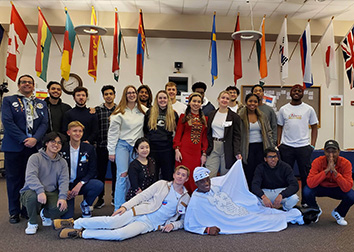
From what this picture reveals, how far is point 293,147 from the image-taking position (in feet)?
11.6

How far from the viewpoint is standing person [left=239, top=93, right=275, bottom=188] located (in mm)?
3320

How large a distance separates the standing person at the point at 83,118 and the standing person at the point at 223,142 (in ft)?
4.78

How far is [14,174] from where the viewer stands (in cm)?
305

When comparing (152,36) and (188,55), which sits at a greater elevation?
(152,36)

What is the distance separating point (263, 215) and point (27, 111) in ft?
9.00

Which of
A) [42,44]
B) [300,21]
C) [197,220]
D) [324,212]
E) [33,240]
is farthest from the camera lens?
[300,21]

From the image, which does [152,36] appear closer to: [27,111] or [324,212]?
[27,111]

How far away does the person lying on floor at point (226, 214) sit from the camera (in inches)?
105

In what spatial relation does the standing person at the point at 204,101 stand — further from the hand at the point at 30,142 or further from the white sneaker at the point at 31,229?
the white sneaker at the point at 31,229

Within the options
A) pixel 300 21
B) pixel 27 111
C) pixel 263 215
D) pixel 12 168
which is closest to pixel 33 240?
pixel 12 168

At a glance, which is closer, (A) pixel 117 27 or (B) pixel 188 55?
(A) pixel 117 27

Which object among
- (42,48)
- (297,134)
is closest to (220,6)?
(297,134)

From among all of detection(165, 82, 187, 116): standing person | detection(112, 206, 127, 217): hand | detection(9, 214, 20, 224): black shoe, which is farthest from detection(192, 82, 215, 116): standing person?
detection(9, 214, 20, 224): black shoe

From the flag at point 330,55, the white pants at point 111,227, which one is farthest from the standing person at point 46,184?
the flag at point 330,55
